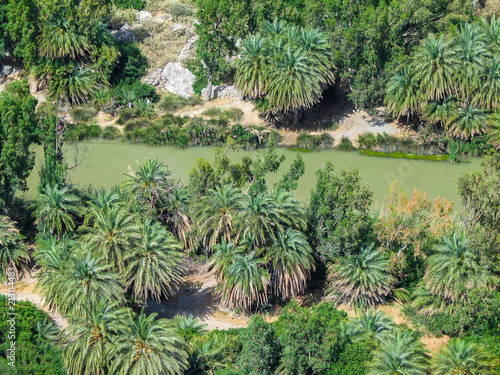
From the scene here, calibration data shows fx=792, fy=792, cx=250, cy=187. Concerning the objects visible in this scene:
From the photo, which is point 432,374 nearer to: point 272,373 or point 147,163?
point 272,373

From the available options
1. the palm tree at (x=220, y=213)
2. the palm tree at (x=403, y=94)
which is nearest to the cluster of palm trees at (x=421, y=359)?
the palm tree at (x=220, y=213)

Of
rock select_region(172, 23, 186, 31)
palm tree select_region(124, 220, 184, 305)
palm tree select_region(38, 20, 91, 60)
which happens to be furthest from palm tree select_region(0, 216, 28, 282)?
rock select_region(172, 23, 186, 31)

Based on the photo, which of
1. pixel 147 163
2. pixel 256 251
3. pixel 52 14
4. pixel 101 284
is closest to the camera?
pixel 101 284

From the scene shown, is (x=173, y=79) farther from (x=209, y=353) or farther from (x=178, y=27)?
(x=209, y=353)

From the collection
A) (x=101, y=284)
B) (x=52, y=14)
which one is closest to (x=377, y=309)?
(x=101, y=284)

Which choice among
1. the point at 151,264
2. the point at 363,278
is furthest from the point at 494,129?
the point at 151,264

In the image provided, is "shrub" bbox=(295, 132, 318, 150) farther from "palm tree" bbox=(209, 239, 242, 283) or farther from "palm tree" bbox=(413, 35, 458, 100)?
"palm tree" bbox=(209, 239, 242, 283)
